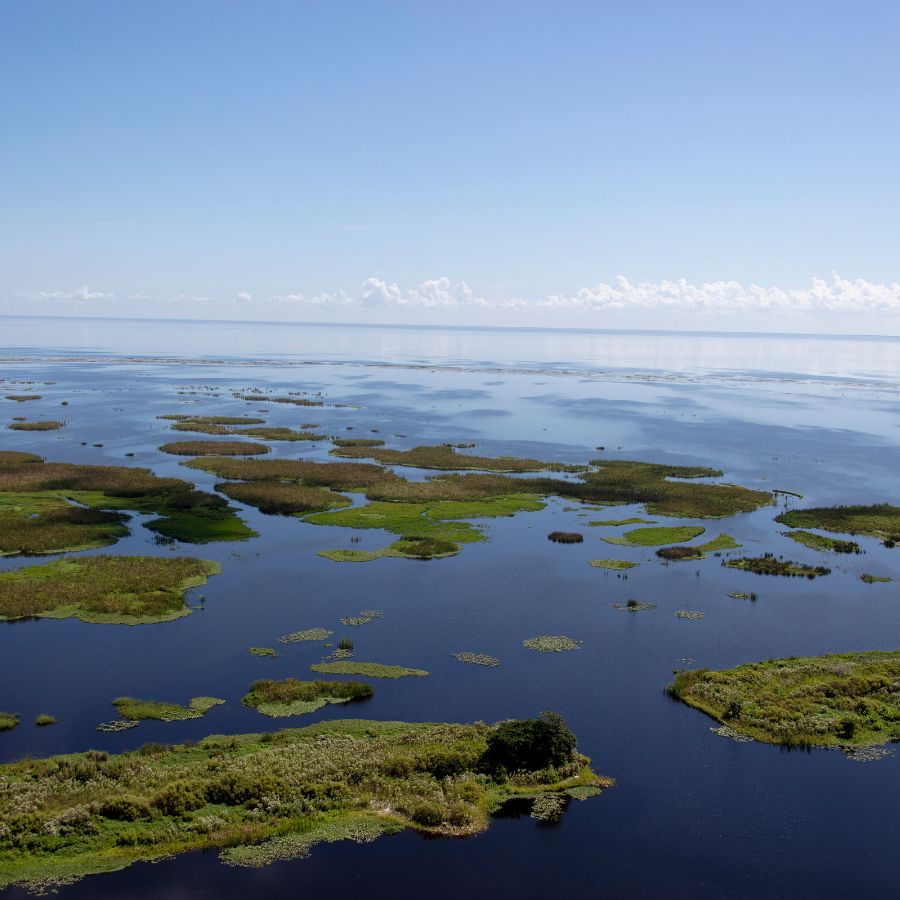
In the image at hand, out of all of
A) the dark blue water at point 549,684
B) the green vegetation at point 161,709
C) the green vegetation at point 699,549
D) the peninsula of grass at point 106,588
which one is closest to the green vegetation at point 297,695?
A: the dark blue water at point 549,684

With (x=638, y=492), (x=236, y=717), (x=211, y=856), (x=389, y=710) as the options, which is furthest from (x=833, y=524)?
(x=211, y=856)

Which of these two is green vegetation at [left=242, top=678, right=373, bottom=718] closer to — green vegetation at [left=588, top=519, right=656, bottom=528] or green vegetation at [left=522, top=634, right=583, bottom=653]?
green vegetation at [left=522, top=634, right=583, bottom=653]

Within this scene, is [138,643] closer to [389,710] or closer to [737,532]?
[389,710]

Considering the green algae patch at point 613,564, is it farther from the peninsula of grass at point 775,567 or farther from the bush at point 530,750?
the bush at point 530,750

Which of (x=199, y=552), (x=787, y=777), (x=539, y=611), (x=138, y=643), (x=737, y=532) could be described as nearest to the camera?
(x=787, y=777)

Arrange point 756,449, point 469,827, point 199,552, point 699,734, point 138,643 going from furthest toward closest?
point 756,449 < point 199,552 < point 138,643 < point 699,734 < point 469,827

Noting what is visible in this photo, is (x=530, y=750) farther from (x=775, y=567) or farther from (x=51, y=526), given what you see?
(x=51, y=526)

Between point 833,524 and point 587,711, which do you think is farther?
point 833,524
